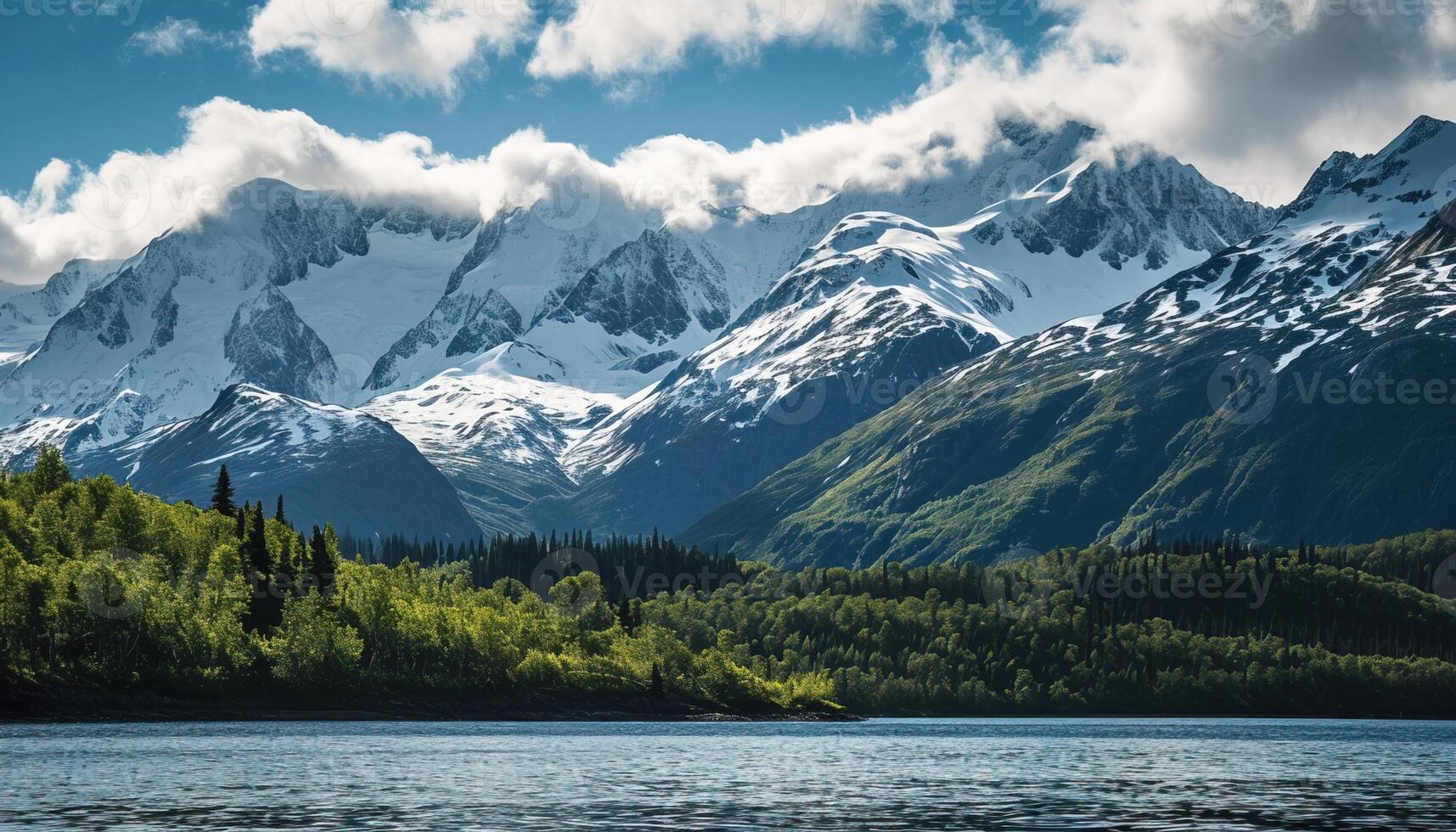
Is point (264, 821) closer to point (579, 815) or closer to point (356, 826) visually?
point (356, 826)

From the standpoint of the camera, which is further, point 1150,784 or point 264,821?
point 1150,784

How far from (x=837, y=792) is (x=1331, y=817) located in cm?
3538

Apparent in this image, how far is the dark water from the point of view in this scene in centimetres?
10606

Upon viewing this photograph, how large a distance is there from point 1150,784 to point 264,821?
68683mm

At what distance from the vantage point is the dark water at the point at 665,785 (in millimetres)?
106062

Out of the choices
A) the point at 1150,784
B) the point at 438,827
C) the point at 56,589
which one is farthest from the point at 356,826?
the point at 56,589

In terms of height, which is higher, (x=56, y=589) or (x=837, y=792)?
(x=56, y=589)

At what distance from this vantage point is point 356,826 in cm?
10050

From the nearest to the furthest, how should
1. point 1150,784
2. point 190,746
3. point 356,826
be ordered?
point 356,826 → point 1150,784 → point 190,746

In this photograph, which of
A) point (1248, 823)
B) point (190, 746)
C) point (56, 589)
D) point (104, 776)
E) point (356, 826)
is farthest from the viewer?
point (56, 589)

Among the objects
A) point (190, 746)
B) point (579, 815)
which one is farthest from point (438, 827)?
point (190, 746)

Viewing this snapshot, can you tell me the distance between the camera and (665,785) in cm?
13238

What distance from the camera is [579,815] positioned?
359ft

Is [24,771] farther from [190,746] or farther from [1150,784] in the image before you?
[1150,784]
